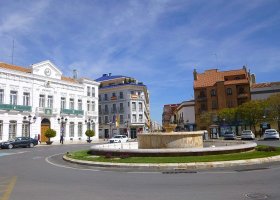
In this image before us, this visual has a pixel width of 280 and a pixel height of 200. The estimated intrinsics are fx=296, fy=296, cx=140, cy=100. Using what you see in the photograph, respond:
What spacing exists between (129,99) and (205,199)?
69.3 m

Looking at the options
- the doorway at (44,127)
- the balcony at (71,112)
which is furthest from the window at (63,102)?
the doorway at (44,127)

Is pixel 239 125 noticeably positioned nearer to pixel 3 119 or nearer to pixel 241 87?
pixel 241 87

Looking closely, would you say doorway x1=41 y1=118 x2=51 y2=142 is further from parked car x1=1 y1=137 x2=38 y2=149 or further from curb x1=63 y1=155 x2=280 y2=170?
curb x1=63 y1=155 x2=280 y2=170

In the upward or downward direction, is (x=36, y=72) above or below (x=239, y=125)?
above

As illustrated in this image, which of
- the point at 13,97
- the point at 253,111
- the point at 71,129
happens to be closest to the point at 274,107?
the point at 253,111

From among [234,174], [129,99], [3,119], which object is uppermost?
[129,99]

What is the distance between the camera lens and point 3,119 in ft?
141

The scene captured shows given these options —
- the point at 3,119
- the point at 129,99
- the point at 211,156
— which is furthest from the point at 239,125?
the point at 211,156

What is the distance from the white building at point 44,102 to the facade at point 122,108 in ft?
48.6

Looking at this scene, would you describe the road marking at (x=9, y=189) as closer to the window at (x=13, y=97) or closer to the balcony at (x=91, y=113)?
the window at (x=13, y=97)

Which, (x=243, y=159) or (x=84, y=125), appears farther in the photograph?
(x=84, y=125)

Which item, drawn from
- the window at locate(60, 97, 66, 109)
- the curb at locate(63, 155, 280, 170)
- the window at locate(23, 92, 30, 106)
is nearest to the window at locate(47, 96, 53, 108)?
the window at locate(60, 97, 66, 109)

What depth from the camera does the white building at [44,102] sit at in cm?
4422

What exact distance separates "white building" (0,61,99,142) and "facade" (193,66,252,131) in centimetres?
2837
